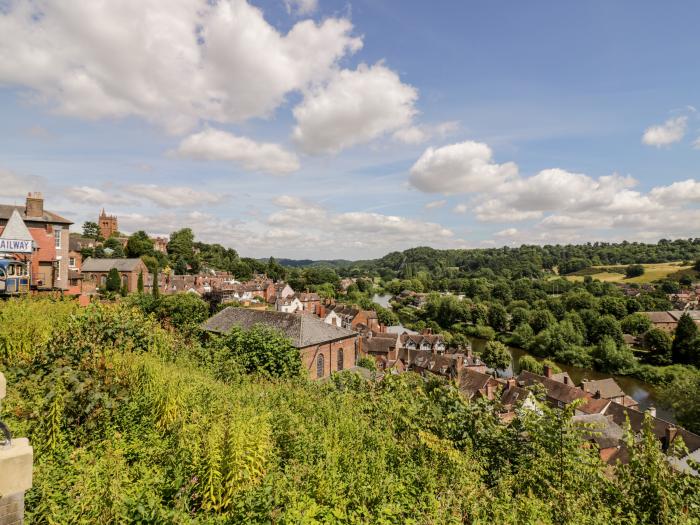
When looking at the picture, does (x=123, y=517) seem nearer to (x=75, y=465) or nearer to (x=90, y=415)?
(x=75, y=465)

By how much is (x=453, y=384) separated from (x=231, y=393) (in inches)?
228

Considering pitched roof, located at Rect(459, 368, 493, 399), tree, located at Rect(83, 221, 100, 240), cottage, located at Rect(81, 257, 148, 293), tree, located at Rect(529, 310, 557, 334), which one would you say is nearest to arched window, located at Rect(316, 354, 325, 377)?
pitched roof, located at Rect(459, 368, 493, 399)

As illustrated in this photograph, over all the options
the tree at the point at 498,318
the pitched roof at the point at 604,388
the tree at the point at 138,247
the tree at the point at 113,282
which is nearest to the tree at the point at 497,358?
the pitched roof at the point at 604,388

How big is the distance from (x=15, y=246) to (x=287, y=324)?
50.0 ft

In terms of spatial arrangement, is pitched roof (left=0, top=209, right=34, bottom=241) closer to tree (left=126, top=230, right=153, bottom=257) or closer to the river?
the river

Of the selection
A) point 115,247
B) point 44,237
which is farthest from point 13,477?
point 115,247

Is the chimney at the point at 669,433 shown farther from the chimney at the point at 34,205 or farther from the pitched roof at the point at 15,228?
the chimney at the point at 34,205

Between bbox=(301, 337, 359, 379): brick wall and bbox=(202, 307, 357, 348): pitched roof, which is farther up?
bbox=(202, 307, 357, 348): pitched roof

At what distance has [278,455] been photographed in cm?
593

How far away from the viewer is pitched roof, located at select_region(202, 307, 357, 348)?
938 inches

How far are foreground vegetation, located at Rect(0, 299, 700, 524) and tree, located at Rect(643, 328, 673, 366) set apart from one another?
70.6 metres

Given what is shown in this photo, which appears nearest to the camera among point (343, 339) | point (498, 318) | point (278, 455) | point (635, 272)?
point (278, 455)

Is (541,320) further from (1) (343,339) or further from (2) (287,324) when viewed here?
(2) (287,324)

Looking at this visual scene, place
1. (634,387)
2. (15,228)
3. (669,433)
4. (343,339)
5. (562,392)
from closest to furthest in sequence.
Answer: (15,228) → (669,433) → (343,339) → (562,392) → (634,387)
